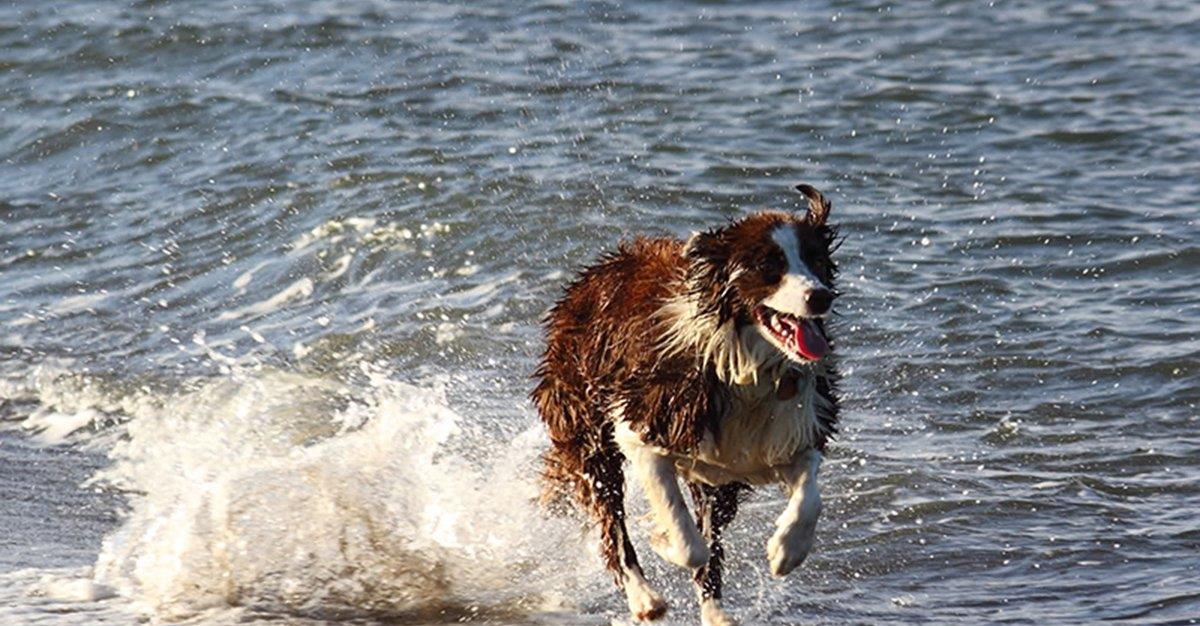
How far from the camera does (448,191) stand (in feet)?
38.6

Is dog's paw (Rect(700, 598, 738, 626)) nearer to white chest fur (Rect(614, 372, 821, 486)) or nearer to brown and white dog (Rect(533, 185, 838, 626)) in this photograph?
brown and white dog (Rect(533, 185, 838, 626))

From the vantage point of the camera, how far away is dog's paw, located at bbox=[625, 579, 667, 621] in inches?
243

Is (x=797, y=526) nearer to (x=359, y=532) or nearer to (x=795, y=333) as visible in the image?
(x=795, y=333)

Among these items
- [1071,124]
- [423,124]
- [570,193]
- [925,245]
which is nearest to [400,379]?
[570,193]

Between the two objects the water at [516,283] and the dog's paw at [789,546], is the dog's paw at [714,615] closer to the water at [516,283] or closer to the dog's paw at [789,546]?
the water at [516,283]

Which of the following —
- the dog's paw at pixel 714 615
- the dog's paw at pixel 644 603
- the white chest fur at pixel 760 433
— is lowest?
the dog's paw at pixel 714 615

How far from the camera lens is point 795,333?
5.55m

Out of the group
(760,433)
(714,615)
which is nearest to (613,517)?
(714,615)

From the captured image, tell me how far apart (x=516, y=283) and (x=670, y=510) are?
4610 millimetres

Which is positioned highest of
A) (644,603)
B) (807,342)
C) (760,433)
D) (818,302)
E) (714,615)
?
(818,302)

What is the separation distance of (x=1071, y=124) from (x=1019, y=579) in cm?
631

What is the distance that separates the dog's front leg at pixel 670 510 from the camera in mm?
5941

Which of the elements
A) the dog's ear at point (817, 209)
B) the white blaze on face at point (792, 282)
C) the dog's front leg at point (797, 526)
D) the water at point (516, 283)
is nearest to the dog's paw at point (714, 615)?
the water at point (516, 283)

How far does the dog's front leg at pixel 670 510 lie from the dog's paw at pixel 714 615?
1.52 ft
